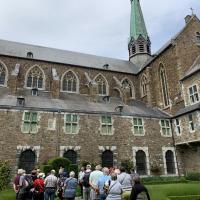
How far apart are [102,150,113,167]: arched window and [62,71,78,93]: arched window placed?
10037mm

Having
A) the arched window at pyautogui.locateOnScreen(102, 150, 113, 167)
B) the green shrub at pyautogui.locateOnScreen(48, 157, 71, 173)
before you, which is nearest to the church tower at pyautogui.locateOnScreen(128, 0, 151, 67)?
the arched window at pyautogui.locateOnScreen(102, 150, 113, 167)

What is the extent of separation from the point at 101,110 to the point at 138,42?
20.5 m

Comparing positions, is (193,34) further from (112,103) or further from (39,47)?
(39,47)

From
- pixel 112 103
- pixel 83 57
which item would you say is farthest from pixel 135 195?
pixel 83 57

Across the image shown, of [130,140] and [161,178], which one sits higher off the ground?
[130,140]

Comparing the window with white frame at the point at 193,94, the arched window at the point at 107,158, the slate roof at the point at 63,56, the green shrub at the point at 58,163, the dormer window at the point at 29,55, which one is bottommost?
the green shrub at the point at 58,163

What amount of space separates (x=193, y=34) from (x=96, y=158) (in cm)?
1772

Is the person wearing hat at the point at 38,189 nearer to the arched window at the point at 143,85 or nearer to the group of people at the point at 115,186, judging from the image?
the group of people at the point at 115,186

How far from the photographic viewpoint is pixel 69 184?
8.38 metres

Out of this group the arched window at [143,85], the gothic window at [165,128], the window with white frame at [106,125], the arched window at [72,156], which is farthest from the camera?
the arched window at [143,85]

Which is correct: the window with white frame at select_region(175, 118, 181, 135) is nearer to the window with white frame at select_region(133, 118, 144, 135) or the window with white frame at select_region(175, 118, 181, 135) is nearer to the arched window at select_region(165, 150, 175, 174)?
the arched window at select_region(165, 150, 175, 174)

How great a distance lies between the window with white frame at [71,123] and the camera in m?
19.1

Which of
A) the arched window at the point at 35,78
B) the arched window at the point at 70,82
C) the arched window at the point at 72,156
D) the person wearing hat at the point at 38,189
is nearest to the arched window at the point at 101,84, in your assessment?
the arched window at the point at 70,82

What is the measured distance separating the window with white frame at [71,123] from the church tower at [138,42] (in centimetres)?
1899
